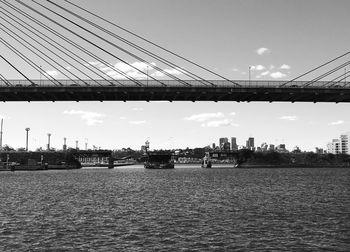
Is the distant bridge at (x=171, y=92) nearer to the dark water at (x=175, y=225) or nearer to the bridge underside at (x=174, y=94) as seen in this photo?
the bridge underside at (x=174, y=94)

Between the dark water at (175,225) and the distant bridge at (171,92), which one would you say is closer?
the dark water at (175,225)

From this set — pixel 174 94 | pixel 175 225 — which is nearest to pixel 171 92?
pixel 174 94

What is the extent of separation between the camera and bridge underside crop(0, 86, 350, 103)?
8656 centimetres

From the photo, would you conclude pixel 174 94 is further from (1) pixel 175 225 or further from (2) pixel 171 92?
(1) pixel 175 225

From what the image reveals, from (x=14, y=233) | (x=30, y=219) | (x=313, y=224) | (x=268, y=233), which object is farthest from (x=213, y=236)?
(x=30, y=219)

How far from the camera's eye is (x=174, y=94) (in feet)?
294

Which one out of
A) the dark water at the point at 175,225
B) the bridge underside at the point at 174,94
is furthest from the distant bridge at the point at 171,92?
the dark water at the point at 175,225

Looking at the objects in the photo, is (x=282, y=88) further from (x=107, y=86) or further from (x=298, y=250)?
(x=298, y=250)

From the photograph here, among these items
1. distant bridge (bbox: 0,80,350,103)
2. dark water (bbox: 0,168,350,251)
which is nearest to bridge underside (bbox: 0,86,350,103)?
distant bridge (bbox: 0,80,350,103)

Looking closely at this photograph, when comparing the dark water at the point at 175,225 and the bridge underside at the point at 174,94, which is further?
the bridge underside at the point at 174,94

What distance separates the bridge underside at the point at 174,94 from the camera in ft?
284

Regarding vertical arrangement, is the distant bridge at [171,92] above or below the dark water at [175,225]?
above

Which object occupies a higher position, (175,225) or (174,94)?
(174,94)

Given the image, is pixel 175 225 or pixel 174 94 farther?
pixel 174 94
